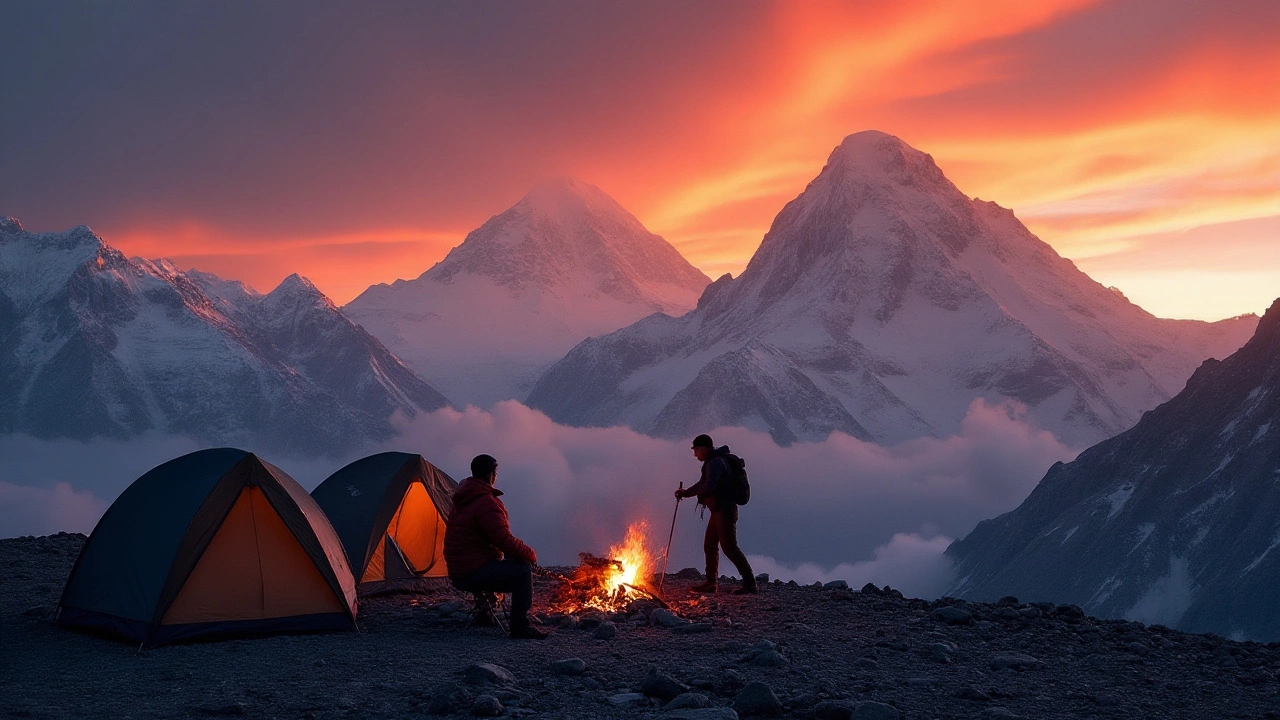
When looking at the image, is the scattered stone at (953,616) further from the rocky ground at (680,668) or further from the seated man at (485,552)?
the seated man at (485,552)

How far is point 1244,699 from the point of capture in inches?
561

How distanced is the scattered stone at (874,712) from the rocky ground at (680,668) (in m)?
0.02

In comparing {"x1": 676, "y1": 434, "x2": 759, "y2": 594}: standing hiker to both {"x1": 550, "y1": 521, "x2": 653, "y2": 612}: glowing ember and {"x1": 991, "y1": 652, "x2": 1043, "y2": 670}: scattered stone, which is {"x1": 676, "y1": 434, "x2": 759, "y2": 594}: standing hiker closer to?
{"x1": 550, "y1": 521, "x2": 653, "y2": 612}: glowing ember

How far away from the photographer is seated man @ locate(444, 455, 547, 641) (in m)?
16.7

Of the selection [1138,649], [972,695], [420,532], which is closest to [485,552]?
[420,532]

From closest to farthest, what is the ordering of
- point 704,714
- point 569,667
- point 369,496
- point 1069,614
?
1. point 704,714
2. point 569,667
3. point 1069,614
4. point 369,496

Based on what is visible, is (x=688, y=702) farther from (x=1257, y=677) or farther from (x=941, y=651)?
(x=1257, y=677)

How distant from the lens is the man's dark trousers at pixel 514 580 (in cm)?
1673

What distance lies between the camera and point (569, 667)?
14.5 meters

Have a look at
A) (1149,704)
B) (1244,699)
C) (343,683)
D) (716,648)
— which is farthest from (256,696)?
(1244,699)

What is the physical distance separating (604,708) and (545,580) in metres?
10.5

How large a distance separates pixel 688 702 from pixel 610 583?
725 centimetres

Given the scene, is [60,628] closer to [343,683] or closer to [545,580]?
[343,683]

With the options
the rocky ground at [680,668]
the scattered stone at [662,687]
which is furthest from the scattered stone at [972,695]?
the scattered stone at [662,687]
